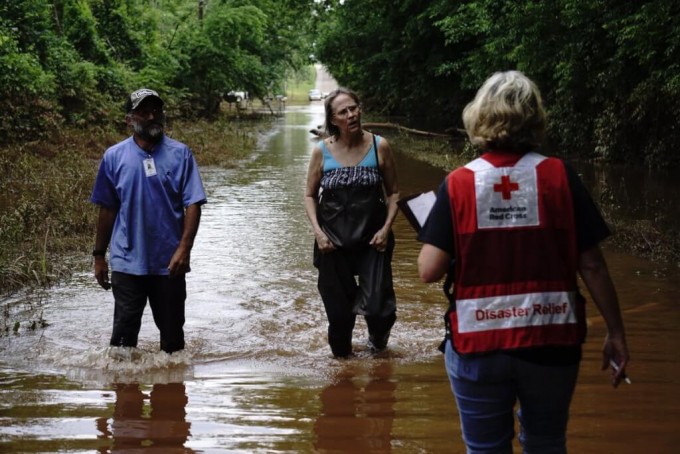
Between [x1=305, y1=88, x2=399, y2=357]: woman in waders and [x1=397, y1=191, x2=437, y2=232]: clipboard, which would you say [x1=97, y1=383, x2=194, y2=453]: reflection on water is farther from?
[x1=397, y1=191, x2=437, y2=232]: clipboard

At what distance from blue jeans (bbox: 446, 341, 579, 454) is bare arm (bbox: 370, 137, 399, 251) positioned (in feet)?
9.35

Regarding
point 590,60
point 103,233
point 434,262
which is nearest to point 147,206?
point 103,233

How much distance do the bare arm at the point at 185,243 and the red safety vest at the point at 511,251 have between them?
9.70 feet

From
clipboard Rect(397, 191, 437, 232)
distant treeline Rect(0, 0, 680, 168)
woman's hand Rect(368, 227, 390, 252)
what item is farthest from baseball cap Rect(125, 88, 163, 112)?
distant treeline Rect(0, 0, 680, 168)

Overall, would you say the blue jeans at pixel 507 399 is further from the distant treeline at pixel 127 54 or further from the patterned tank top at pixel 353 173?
the distant treeline at pixel 127 54

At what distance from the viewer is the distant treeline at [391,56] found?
56.4 feet

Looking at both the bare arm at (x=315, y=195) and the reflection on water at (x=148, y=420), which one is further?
the bare arm at (x=315, y=195)

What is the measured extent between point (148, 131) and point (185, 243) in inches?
28.3

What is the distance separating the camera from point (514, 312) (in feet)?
10.5

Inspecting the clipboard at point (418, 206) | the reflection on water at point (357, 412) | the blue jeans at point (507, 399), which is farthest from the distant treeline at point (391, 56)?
the blue jeans at point (507, 399)

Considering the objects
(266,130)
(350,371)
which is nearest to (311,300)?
(350,371)

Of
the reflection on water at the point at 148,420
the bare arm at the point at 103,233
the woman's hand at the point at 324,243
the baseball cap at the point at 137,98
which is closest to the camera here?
the reflection on water at the point at 148,420

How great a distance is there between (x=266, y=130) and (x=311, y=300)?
32.2 m

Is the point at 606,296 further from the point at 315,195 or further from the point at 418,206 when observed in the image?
the point at 315,195
